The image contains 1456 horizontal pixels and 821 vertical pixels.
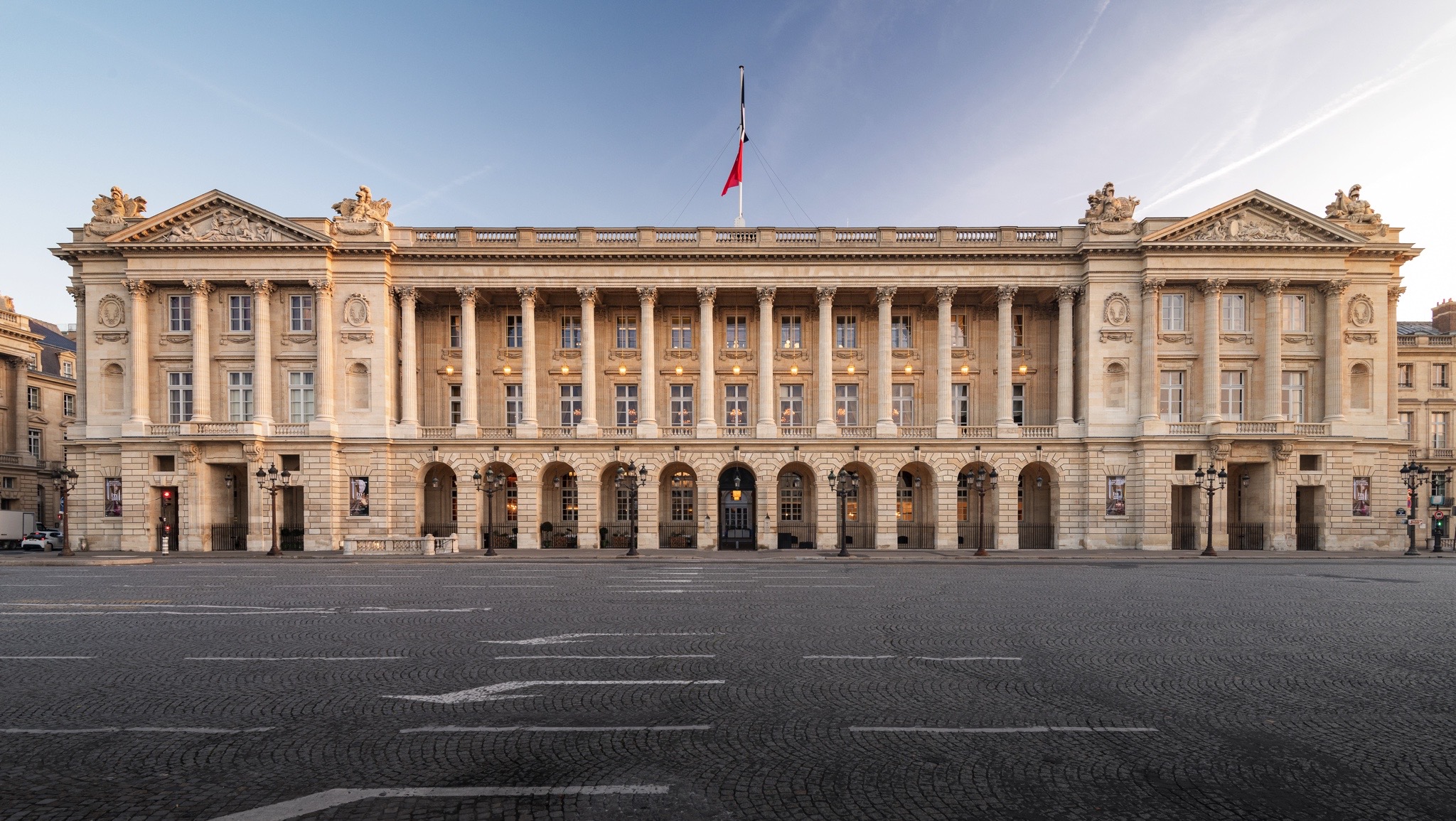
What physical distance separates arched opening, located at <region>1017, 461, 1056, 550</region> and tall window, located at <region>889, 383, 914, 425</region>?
25.0 feet

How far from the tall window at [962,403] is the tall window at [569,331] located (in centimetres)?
2418

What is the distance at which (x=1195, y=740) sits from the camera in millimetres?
7715

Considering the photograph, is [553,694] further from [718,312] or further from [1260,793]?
[718,312]

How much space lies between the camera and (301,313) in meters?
38.8

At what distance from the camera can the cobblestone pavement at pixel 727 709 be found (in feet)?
20.5

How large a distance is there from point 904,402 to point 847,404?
365 cm

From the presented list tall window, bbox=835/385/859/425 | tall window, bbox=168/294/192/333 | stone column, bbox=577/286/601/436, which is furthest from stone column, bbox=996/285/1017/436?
tall window, bbox=168/294/192/333

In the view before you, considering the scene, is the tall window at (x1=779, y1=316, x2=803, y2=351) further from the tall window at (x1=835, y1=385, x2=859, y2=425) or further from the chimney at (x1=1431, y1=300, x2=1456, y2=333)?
the chimney at (x1=1431, y1=300, x2=1456, y2=333)

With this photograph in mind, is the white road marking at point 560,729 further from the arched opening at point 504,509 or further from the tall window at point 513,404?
the tall window at point 513,404

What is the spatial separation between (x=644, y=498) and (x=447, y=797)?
106 ft

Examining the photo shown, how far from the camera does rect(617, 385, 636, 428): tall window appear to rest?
41750 mm

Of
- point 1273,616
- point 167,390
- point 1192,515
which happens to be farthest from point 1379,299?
point 167,390

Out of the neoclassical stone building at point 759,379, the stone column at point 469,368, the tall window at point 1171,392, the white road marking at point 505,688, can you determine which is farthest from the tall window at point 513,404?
the tall window at point 1171,392

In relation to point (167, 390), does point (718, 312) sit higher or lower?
higher
